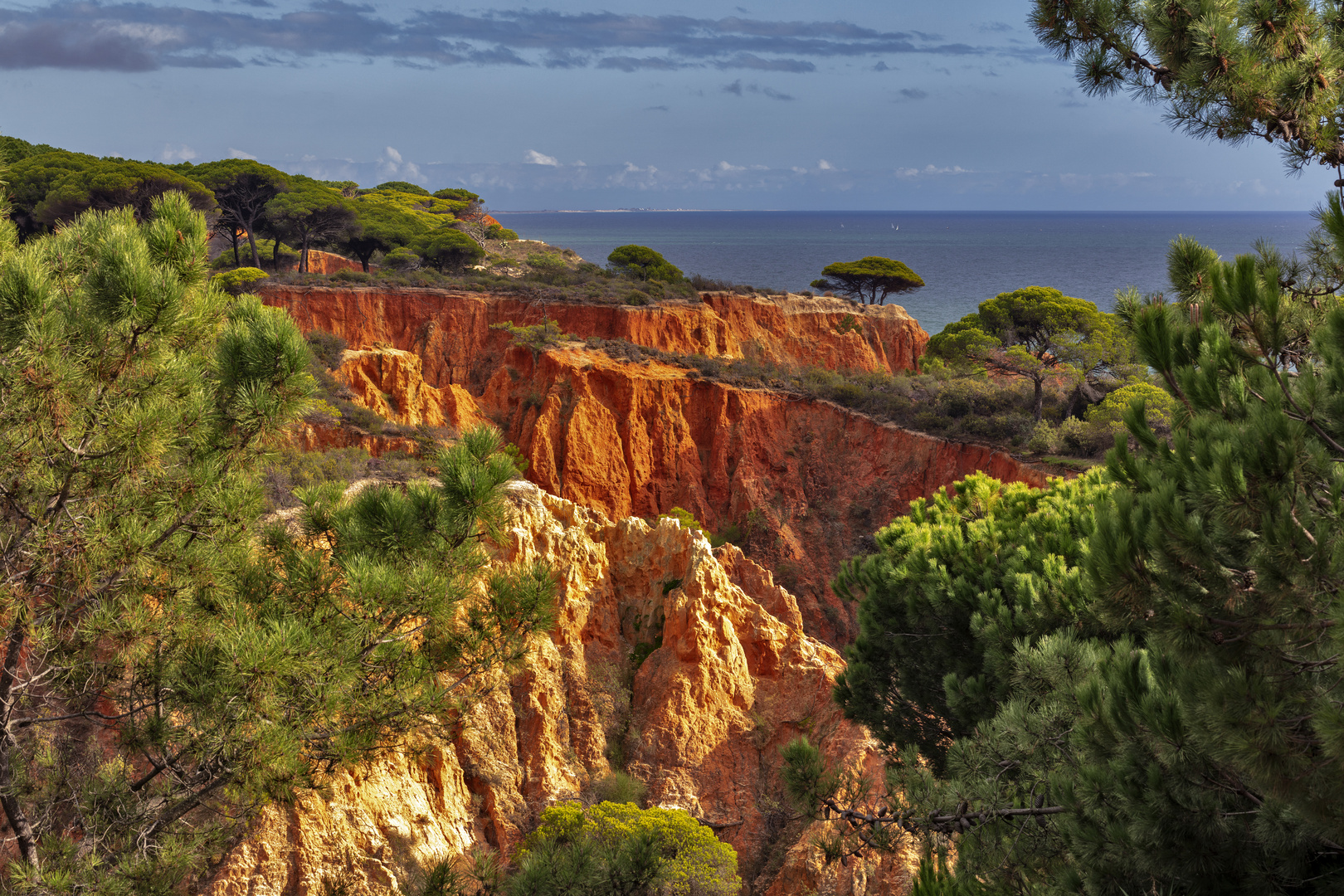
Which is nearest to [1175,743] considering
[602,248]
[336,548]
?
[336,548]

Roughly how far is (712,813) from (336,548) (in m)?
11.2

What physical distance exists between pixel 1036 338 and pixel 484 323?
93.9 ft

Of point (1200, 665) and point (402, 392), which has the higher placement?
point (1200, 665)

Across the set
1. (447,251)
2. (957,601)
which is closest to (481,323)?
(447,251)

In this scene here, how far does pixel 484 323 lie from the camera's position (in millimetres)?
43594

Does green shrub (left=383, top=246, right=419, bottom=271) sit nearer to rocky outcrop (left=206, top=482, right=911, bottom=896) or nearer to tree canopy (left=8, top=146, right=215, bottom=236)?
tree canopy (left=8, top=146, right=215, bottom=236)

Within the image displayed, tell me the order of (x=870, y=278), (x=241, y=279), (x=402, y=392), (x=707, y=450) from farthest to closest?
(x=870, y=278) → (x=241, y=279) → (x=707, y=450) → (x=402, y=392)

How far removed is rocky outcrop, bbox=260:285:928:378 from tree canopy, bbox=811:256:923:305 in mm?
14639

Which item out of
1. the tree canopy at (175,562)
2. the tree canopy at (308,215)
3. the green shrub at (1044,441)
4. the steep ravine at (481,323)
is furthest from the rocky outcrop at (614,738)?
the tree canopy at (308,215)

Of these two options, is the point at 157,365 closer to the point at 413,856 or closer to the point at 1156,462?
the point at 1156,462

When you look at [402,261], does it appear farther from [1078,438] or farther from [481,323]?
[1078,438]

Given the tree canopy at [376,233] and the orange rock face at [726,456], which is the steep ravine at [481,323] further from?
the tree canopy at [376,233]

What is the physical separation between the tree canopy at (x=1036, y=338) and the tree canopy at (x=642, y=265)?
18605 mm

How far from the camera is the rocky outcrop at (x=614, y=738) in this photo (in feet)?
43.5
